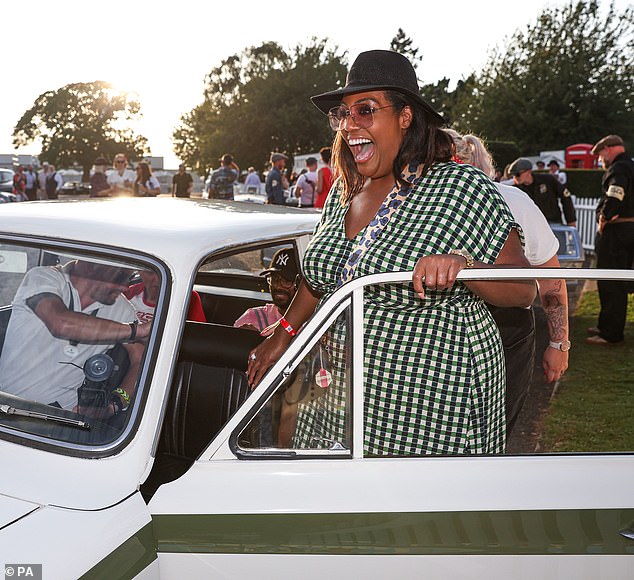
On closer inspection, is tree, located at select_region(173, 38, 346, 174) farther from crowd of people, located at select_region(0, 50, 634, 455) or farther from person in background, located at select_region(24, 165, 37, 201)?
crowd of people, located at select_region(0, 50, 634, 455)

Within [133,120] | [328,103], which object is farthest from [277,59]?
[328,103]

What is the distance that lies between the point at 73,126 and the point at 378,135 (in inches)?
3492

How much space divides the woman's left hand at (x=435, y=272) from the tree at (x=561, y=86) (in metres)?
37.6

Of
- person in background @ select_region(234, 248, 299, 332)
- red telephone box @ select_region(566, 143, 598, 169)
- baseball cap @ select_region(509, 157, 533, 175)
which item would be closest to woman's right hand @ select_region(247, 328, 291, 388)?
person in background @ select_region(234, 248, 299, 332)

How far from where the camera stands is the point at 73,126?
86000 mm

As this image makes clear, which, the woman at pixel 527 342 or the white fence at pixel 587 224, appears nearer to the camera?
the woman at pixel 527 342

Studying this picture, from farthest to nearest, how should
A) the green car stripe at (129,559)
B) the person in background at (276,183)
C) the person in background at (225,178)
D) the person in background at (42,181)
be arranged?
the person in background at (42,181), the person in background at (276,183), the person in background at (225,178), the green car stripe at (129,559)

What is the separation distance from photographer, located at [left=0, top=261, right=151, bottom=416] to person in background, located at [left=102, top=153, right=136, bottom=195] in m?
13.1

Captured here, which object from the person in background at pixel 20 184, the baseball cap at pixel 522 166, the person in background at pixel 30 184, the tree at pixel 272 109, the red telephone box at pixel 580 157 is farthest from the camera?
the tree at pixel 272 109

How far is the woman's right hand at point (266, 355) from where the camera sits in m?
2.46

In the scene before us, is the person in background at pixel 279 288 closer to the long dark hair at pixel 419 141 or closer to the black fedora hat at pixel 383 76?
the black fedora hat at pixel 383 76

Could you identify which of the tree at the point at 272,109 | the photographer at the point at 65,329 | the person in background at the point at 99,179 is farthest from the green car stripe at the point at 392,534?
the tree at the point at 272,109

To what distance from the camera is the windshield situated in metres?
2.26

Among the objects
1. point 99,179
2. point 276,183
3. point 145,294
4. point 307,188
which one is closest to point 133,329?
point 145,294
